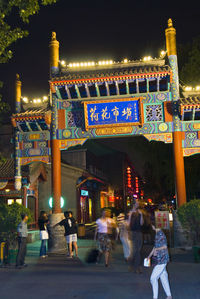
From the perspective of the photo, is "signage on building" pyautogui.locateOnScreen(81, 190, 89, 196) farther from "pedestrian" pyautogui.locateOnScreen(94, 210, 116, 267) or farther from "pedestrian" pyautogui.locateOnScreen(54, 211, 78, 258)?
"pedestrian" pyautogui.locateOnScreen(94, 210, 116, 267)

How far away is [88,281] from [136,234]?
2.04m

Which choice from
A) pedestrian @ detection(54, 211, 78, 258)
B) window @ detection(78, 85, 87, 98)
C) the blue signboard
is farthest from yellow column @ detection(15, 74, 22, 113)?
pedestrian @ detection(54, 211, 78, 258)

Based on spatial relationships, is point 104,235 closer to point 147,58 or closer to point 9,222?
point 9,222

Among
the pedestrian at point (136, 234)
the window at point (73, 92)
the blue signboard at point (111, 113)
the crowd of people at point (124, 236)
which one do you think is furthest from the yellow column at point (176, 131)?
the pedestrian at point (136, 234)

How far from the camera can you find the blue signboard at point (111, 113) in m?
14.8

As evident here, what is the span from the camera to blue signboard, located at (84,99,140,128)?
582 inches

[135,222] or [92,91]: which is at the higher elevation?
[92,91]

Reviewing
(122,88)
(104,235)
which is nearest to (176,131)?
(122,88)

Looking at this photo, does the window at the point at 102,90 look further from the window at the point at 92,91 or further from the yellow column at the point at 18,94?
the yellow column at the point at 18,94

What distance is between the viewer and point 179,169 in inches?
563

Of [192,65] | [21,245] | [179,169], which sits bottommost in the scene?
[21,245]

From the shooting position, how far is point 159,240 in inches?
276

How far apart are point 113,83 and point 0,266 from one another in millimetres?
8682

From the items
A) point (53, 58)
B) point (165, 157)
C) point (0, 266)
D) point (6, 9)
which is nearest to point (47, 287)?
point (0, 266)
